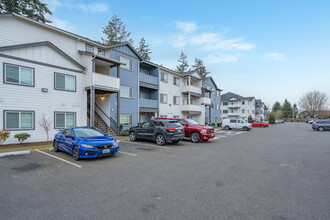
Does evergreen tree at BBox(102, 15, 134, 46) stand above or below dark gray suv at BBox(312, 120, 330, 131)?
above

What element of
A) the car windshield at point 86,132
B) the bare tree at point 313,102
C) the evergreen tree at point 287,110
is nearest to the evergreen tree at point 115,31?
the car windshield at point 86,132

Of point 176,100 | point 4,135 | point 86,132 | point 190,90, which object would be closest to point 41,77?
point 4,135

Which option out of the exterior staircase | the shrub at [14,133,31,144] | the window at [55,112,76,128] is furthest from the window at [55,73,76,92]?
the shrub at [14,133,31,144]

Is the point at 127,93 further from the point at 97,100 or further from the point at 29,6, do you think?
the point at 29,6

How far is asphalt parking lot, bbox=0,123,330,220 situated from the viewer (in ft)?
11.6

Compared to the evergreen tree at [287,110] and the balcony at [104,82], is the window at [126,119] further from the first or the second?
the evergreen tree at [287,110]

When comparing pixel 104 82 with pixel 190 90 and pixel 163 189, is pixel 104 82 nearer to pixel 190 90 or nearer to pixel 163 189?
pixel 163 189

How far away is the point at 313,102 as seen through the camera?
78688mm

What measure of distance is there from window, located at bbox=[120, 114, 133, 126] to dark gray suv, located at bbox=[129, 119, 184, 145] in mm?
5949

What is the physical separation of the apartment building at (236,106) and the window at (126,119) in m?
47.1

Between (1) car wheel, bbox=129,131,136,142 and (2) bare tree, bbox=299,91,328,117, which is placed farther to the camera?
(2) bare tree, bbox=299,91,328,117

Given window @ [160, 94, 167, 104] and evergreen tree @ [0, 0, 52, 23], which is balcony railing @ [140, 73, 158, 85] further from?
evergreen tree @ [0, 0, 52, 23]

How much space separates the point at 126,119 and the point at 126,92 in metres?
2.97

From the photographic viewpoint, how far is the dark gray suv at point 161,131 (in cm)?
1184
